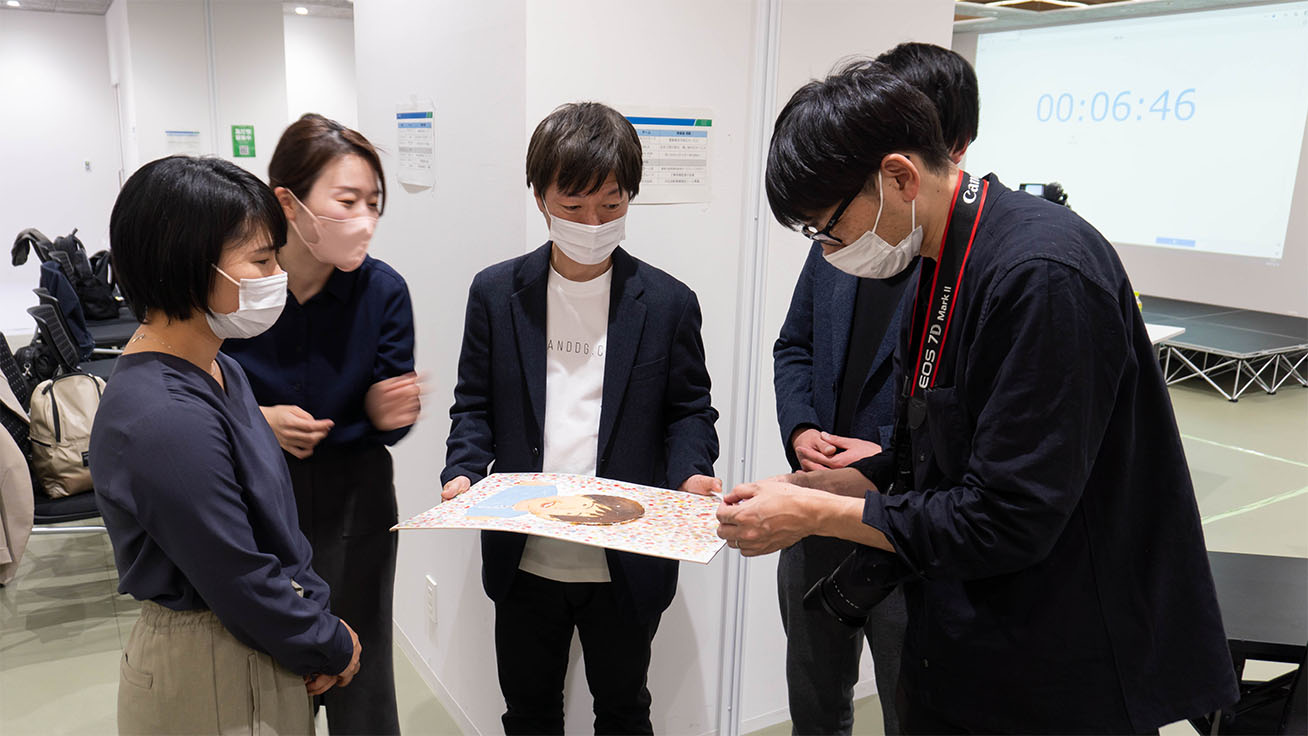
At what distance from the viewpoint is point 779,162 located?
1.12 meters

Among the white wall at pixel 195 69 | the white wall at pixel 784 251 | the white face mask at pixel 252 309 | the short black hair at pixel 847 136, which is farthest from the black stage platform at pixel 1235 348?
the white face mask at pixel 252 309

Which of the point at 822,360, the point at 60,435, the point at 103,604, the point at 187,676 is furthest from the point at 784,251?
the point at 103,604

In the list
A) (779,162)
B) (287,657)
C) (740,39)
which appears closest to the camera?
(779,162)

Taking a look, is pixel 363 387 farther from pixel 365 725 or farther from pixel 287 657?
pixel 365 725

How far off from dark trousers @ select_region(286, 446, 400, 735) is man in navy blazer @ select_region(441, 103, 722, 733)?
1.06ft

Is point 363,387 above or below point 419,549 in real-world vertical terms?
above

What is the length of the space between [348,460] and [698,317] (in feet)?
2.68

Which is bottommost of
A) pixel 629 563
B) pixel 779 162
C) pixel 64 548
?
pixel 64 548

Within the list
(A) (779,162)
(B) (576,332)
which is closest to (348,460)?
(B) (576,332)

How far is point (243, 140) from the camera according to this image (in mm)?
2205

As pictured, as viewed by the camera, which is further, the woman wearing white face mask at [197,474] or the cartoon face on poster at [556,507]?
the cartoon face on poster at [556,507]

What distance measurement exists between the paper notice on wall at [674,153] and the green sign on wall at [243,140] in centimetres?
103

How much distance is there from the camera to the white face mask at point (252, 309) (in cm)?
122

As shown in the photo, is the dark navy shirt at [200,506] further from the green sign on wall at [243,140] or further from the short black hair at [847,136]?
the green sign on wall at [243,140]
